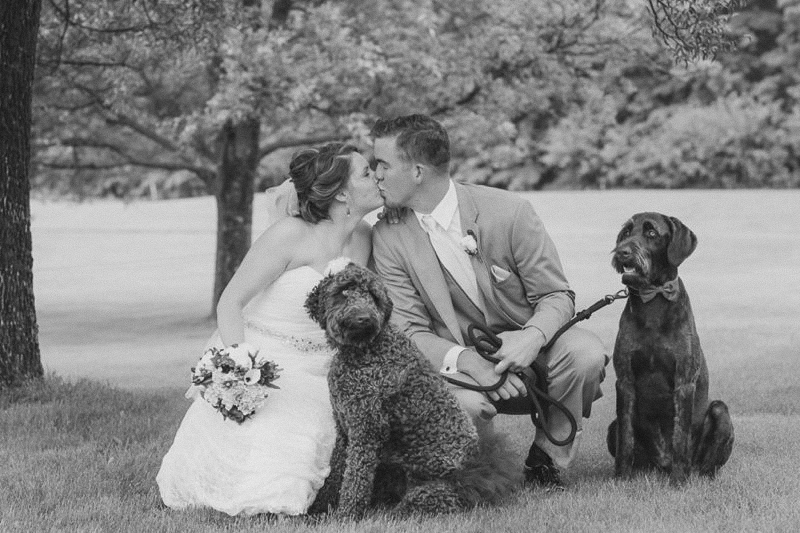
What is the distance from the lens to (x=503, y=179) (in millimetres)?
41219

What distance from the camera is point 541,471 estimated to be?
5289 millimetres

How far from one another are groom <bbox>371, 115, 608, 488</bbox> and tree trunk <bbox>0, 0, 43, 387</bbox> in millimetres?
3216

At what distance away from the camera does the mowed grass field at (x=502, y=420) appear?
4465 mm

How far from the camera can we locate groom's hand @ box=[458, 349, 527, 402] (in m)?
4.89

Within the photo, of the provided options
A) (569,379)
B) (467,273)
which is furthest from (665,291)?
(467,273)

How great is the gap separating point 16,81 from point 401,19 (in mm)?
8673

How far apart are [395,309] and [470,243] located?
54cm

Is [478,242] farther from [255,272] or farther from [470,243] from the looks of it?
[255,272]

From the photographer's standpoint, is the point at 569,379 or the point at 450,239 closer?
the point at 569,379

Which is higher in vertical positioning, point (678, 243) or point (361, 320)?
point (678, 243)

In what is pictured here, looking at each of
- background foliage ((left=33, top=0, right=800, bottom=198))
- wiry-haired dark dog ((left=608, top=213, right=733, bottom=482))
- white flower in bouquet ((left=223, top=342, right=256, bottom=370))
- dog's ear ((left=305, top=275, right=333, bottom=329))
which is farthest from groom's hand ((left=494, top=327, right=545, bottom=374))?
background foliage ((left=33, top=0, right=800, bottom=198))

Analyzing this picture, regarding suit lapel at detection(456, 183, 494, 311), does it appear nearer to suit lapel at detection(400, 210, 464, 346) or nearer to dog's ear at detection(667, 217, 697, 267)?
suit lapel at detection(400, 210, 464, 346)

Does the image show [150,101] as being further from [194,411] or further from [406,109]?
[194,411]

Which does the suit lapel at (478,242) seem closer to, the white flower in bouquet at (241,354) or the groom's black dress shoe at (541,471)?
the groom's black dress shoe at (541,471)
